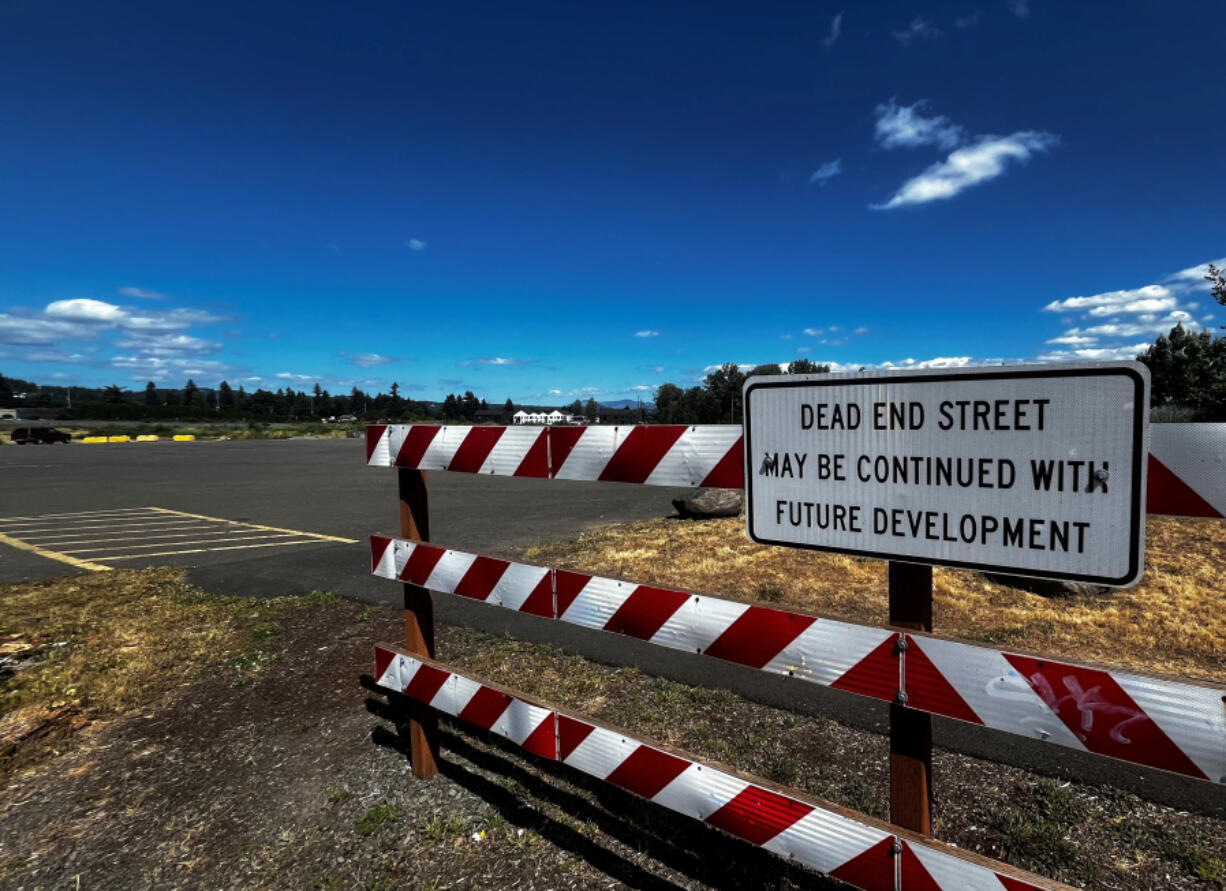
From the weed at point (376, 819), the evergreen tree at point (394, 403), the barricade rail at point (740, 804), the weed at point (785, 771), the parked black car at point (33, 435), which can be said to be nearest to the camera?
the barricade rail at point (740, 804)

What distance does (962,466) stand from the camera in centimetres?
155

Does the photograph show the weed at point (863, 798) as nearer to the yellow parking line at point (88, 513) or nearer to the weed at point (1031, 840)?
the weed at point (1031, 840)

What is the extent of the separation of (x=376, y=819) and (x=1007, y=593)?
214 inches

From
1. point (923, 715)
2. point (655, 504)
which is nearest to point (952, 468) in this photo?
point (923, 715)

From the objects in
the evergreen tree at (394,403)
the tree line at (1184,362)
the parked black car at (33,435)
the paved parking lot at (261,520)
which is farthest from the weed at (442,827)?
the evergreen tree at (394,403)

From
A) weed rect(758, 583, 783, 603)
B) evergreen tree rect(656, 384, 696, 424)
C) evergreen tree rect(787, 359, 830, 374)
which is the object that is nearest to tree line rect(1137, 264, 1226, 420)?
evergreen tree rect(787, 359, 830, 374)

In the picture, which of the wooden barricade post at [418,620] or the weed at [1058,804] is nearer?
the weed at [1058,804]

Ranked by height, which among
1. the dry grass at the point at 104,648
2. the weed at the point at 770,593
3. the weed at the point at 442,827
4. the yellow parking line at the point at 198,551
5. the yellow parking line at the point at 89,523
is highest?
the weed at the point at 770,593

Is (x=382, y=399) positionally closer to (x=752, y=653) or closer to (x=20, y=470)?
(x=20, y=470)

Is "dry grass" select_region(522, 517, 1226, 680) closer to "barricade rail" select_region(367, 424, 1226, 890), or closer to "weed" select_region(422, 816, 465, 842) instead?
"barricade rail" select_region(367, 424, 1226, 890)

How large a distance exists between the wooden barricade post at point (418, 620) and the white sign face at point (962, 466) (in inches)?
69.3

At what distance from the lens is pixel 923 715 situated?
1.69 metres

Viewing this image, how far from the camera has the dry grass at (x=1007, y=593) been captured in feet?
14.4

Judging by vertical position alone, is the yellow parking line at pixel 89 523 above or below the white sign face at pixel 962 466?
below
